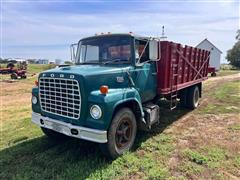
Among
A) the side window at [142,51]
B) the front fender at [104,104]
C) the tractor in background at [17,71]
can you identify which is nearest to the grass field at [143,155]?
the front fender at [104,104]

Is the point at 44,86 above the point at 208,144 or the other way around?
above

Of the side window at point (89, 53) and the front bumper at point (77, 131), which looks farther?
the side window at point (89, 53)

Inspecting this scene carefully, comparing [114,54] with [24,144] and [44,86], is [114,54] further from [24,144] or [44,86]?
[24,144]

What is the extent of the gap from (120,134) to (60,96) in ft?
4.76

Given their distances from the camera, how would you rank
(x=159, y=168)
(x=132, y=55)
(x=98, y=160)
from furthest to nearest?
(x=132, y=55), (x=98, y=160), (x=159, y=168)

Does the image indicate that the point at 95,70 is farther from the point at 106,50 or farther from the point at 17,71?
the point at 17,71

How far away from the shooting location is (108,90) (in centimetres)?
482

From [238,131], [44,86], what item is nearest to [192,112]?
[238,131]

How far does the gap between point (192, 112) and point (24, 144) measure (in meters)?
6.03

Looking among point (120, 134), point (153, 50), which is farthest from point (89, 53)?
point (120, 134)

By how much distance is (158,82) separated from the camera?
686 cm

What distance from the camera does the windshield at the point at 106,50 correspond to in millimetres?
5691

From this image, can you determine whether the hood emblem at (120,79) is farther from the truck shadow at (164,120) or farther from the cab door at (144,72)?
the truck shadow at (164,120)

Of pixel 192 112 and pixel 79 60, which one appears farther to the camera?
pixel 192 112
